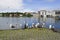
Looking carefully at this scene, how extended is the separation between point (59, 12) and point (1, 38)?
343 feet

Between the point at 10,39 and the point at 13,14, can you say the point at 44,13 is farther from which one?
the point at 10,39

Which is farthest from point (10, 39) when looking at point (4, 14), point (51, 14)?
point (4, 14)

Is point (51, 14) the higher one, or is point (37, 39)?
point (37, 39)

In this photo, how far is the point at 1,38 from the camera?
16781 millimetres

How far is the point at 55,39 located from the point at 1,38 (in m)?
5.74

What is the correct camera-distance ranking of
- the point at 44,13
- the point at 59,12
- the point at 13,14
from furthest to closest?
1. the point at 13,14
2. the point at 59,12
3. the point at 44,13

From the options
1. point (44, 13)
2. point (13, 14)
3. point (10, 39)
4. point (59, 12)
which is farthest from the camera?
point (13, 14)

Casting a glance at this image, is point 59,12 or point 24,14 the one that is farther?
point 24,14

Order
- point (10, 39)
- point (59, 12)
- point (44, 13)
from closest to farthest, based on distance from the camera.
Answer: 1. point (10, 39)
2. point (44, 13)
3. point (59, 12)

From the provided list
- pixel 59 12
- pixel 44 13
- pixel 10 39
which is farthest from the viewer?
pixel 59 12

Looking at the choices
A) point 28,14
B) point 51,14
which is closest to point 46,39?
point 51,14

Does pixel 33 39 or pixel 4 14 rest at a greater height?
pixel 33 39

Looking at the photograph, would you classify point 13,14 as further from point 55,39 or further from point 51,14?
point 55,39

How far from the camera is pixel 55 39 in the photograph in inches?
661
